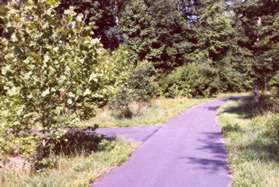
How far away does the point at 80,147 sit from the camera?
12.0 m

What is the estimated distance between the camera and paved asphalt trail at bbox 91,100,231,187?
8703mm

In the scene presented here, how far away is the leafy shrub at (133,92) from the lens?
2091cm

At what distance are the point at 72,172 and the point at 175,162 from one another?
2.77m

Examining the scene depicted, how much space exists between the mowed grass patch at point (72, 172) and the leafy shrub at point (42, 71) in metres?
0.78

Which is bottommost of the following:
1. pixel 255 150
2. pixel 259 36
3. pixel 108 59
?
pixel 255 150

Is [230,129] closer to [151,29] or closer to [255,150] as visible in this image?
[255,150]

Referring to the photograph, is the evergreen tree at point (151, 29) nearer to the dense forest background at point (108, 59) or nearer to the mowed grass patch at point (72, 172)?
the dense forest background at point (108, 59)

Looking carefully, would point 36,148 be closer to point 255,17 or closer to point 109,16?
point 255,17

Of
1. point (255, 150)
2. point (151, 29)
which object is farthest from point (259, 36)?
point (151, 29)

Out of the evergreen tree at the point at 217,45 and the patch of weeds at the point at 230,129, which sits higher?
the evergreen tree at the point at 217,45

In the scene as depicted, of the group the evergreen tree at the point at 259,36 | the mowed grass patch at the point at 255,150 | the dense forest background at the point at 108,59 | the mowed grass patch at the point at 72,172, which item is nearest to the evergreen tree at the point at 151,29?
the dense forest background at the point at 108,59

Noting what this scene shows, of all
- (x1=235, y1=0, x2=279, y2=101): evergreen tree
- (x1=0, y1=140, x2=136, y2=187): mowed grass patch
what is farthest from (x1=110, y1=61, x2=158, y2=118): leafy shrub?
(x1=0, y1=140, x2=136, y2=187): mowed grass patch

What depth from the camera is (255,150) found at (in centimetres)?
1090

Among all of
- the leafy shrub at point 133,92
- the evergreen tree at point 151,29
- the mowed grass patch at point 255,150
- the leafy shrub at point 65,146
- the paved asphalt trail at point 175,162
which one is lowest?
the paved asphalt trail at point 175,162
